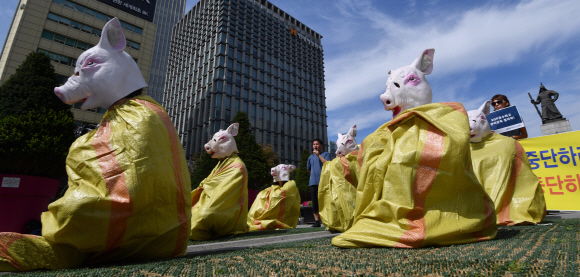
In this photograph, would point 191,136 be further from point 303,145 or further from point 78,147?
point 78,147

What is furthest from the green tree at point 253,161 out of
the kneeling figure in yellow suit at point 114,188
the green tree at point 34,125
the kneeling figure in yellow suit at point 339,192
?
the kneeling figure in yellow suit at point 114,188

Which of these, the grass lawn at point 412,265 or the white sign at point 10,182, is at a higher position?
the white sign at point 10,182

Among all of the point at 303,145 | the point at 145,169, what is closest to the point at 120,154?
the point at 145,169

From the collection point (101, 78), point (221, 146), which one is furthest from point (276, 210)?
point (101, 78)

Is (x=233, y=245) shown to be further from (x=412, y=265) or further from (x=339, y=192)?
(x=339, y=192)

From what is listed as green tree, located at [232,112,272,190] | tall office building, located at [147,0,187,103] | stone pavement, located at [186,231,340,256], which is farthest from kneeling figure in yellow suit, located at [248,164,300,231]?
tall office building, located at [147,0,187,103]

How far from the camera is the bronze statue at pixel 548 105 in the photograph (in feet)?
32.3

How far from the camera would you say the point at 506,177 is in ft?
13.0

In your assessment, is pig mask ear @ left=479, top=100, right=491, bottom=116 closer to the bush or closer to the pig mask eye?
the pig mask eye

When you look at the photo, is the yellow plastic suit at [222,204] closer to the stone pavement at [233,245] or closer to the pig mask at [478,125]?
the stone pavement at [233,245]

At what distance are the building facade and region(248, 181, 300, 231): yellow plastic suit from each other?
60.0 ft

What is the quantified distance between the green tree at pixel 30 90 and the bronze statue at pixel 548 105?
47.6ft

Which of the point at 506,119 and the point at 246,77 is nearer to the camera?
the point at 506,119

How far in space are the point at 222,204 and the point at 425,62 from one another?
131 inches
